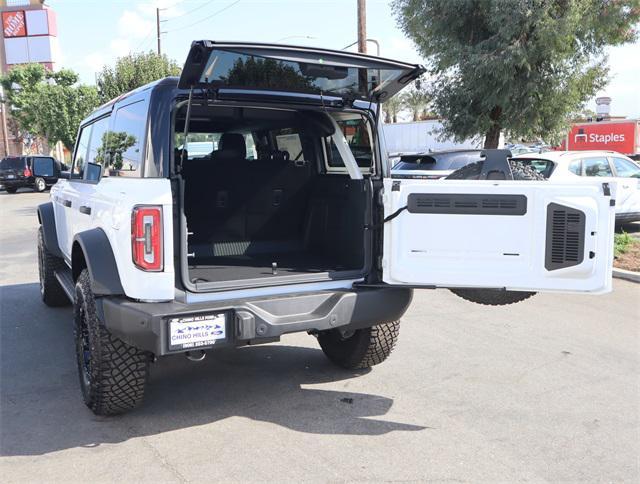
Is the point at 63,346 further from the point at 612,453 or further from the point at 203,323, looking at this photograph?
the point at 612,453

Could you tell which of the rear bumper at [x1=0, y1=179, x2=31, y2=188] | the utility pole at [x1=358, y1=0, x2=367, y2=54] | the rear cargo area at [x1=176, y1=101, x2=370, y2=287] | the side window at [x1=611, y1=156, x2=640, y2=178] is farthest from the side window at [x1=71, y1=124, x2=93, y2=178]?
the rear bumper at [x1=0, y1=179, x2=31, y2=188]

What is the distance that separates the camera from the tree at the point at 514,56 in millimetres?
9703

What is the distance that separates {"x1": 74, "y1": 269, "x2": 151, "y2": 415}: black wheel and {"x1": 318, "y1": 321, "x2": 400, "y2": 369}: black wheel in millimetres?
1468

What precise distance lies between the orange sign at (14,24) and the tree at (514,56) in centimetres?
6416

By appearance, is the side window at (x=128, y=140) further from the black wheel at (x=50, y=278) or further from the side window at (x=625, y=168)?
the side window at (x=625, y=168)

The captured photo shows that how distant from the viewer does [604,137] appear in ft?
93.4

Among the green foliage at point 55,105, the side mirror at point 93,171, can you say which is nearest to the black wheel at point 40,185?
the green foliage at point 55,105

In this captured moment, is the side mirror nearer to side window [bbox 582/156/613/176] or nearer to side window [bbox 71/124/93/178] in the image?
side window [bbox 71/124/93/178]

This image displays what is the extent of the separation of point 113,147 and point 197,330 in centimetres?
160

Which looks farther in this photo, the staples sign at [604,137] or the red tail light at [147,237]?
the staples sign at [604,137]

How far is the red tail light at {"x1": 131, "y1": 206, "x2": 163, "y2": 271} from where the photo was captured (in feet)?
10.6

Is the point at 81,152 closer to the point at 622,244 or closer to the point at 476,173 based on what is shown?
the point at 476,173

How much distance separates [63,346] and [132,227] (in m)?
2.55

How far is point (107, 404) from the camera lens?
364 cm
